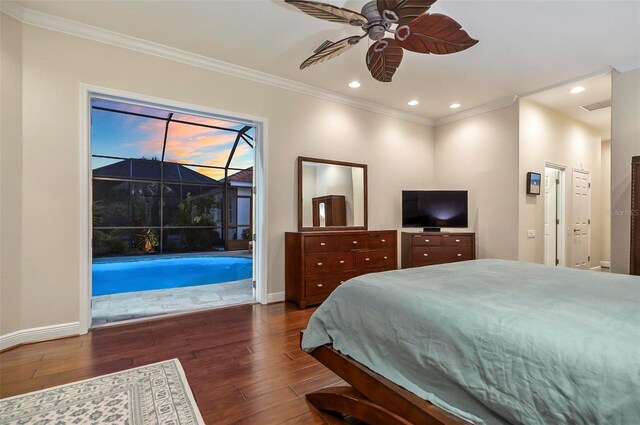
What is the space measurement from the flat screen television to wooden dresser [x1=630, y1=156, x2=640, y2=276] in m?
2.05

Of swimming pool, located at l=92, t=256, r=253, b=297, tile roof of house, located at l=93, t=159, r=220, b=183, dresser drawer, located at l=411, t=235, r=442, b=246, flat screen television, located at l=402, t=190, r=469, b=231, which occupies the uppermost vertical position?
tile roof of house, located at l=93, t=159, r=220, b=183

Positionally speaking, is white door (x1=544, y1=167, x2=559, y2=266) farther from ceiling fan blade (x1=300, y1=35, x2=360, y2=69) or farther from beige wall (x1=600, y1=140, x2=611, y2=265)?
ceiling fan blade (x1=300, y1=35, x2=360, y2=69)

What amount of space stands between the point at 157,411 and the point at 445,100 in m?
5.19

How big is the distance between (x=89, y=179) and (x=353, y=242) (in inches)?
121

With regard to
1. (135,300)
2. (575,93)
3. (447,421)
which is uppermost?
(575,93)

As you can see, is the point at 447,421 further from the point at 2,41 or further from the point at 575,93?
the point at 575,93

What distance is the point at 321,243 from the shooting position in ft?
12.9

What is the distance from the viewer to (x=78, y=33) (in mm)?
2967

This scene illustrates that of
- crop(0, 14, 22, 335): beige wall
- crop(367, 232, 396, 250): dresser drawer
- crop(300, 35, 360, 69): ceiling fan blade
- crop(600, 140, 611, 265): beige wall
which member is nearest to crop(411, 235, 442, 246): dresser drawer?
crop(367, 232, 396, 250): dresser drawer

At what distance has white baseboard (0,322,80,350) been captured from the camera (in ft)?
8.48

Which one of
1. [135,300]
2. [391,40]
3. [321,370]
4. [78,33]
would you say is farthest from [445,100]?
[135,300]

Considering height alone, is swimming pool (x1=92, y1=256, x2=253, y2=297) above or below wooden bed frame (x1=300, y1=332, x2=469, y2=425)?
below

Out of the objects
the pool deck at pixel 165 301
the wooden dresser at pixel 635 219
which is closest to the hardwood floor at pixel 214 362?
the pool deck at pixel 165 301

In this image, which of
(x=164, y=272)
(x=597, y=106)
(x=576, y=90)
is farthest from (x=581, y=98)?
(x=164, y=272)
